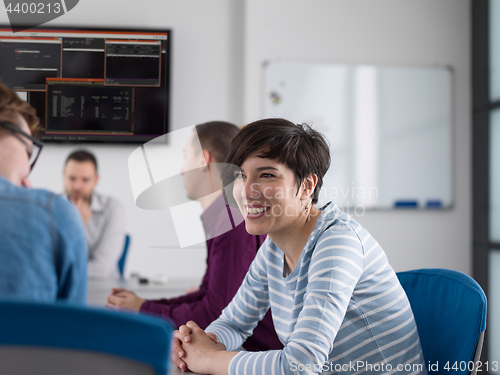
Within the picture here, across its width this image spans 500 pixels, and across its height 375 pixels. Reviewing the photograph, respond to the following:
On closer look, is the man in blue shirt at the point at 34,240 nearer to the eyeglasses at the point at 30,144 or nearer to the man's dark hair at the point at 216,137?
the eyeglasses at the point at 30,144

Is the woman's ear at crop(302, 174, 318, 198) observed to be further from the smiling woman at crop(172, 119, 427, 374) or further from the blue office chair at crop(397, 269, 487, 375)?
the blue office chair at crop(397, 269, 487, 375)

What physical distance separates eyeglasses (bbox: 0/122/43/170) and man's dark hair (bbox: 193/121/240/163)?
77cm

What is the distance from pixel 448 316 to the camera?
0.99 m

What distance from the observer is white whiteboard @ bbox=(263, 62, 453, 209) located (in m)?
2.89

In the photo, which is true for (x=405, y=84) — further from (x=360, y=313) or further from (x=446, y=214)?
(x=360, y=313)

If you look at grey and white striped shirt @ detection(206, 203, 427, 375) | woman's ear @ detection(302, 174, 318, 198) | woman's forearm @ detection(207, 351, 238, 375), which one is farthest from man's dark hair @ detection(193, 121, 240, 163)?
woman's forearm @ detection(207, 351, 238, 375)

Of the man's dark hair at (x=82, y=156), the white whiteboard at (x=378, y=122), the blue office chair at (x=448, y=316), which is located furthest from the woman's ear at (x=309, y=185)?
the man's dark hair at (x=82, y=156)

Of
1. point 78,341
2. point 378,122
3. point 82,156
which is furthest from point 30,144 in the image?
point 378,122

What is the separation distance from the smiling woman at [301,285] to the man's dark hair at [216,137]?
0.82 ft

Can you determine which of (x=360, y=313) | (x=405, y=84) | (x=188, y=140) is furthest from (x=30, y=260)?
(x=405, y=84)

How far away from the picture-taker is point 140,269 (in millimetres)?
2881

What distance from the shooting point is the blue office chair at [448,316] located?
90 cm

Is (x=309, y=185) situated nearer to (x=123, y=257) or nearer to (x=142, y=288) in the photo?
(x=142, y=288)

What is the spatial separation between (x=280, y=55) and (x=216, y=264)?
1.99 metres
